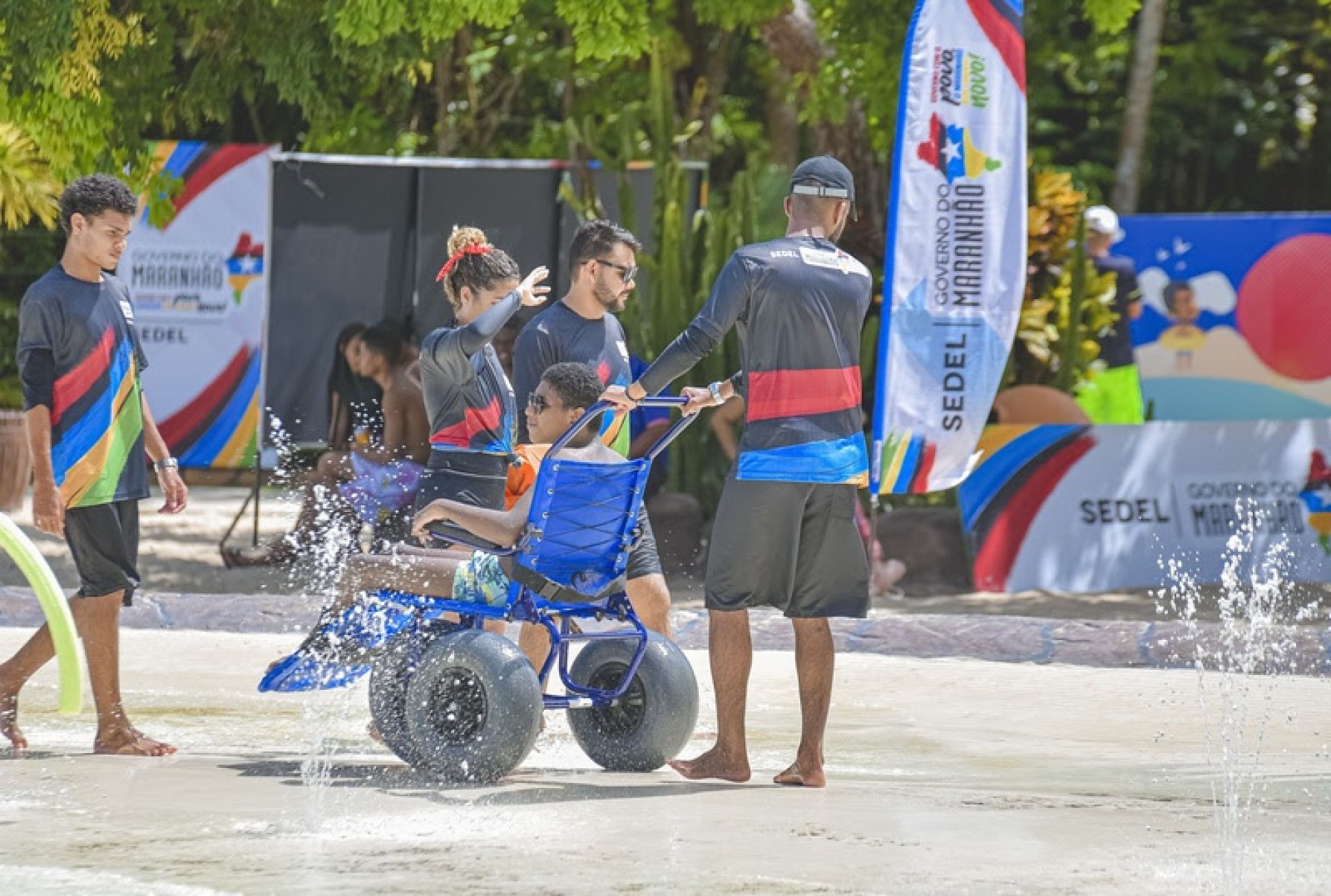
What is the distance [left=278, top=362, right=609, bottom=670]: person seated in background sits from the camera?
23.5 feet

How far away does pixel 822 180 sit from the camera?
7395mm

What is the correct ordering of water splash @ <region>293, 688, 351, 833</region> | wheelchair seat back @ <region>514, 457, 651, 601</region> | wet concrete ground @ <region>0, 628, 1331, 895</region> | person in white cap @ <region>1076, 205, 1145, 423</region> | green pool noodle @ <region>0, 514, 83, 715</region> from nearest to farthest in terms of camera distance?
1. wet concrete ground @ <region>0, 628, 1331, 895</region>
2. green pool noodle @ <region>0, 514, 83, 715</region>
3. water splash @ <region>293, 688, 351, 833</region>
4. wheelchair seat back @ <region>514, 457, 651, 601</region>
5. person in white cap @ <region>1076, 205, 1145, 423</region>

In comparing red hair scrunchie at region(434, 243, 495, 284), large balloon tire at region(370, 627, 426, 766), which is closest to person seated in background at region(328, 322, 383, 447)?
red hair scrunchie at region(434, 243, 495, 284)

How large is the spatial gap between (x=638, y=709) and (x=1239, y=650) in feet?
14.0

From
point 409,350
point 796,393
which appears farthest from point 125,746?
point 409,350

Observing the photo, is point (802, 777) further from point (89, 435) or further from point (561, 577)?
point (89, 435)

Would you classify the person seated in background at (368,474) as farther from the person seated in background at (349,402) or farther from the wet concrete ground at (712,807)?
the wet concrete ground at (712,807)

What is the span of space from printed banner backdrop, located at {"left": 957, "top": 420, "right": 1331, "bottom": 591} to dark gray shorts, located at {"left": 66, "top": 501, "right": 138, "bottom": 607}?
20.1 feet

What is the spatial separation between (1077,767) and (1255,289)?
1053 centimetres

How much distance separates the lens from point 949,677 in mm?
10078

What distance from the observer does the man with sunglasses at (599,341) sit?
7945mm

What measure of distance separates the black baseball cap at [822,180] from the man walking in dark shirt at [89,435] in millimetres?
2271

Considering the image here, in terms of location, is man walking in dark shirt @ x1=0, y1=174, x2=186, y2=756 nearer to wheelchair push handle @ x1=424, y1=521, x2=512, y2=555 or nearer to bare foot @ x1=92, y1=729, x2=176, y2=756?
bare foot @ x1=92, y1=729, x2=176, y2=756

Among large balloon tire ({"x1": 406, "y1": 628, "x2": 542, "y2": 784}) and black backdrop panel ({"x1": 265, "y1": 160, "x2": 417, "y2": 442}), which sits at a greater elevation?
black backdrop panel ({"x1": 265, "y1": 160, "x2": 417, "y2": 442})
